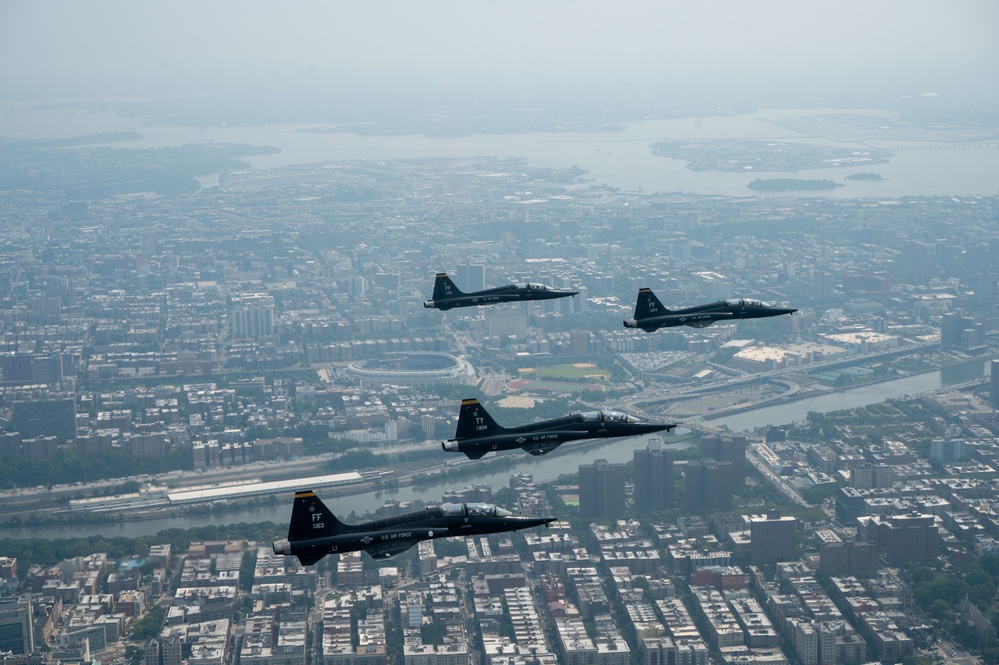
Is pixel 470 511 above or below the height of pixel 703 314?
below

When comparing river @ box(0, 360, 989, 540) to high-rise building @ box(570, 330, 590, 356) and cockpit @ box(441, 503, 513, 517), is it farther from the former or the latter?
cockpit @ box(441, 503, 513, 517)

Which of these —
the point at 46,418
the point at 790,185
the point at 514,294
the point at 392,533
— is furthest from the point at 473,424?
the point at 790,185

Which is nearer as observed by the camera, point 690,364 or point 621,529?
point 621,529

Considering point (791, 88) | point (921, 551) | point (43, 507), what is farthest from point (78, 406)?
point (791, 88)

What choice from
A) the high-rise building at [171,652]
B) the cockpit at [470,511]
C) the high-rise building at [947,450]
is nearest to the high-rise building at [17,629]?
the high-rise building at [171,652]

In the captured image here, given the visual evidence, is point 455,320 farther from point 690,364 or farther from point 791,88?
point 791,88

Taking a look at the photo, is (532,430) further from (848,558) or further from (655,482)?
(655,482)
